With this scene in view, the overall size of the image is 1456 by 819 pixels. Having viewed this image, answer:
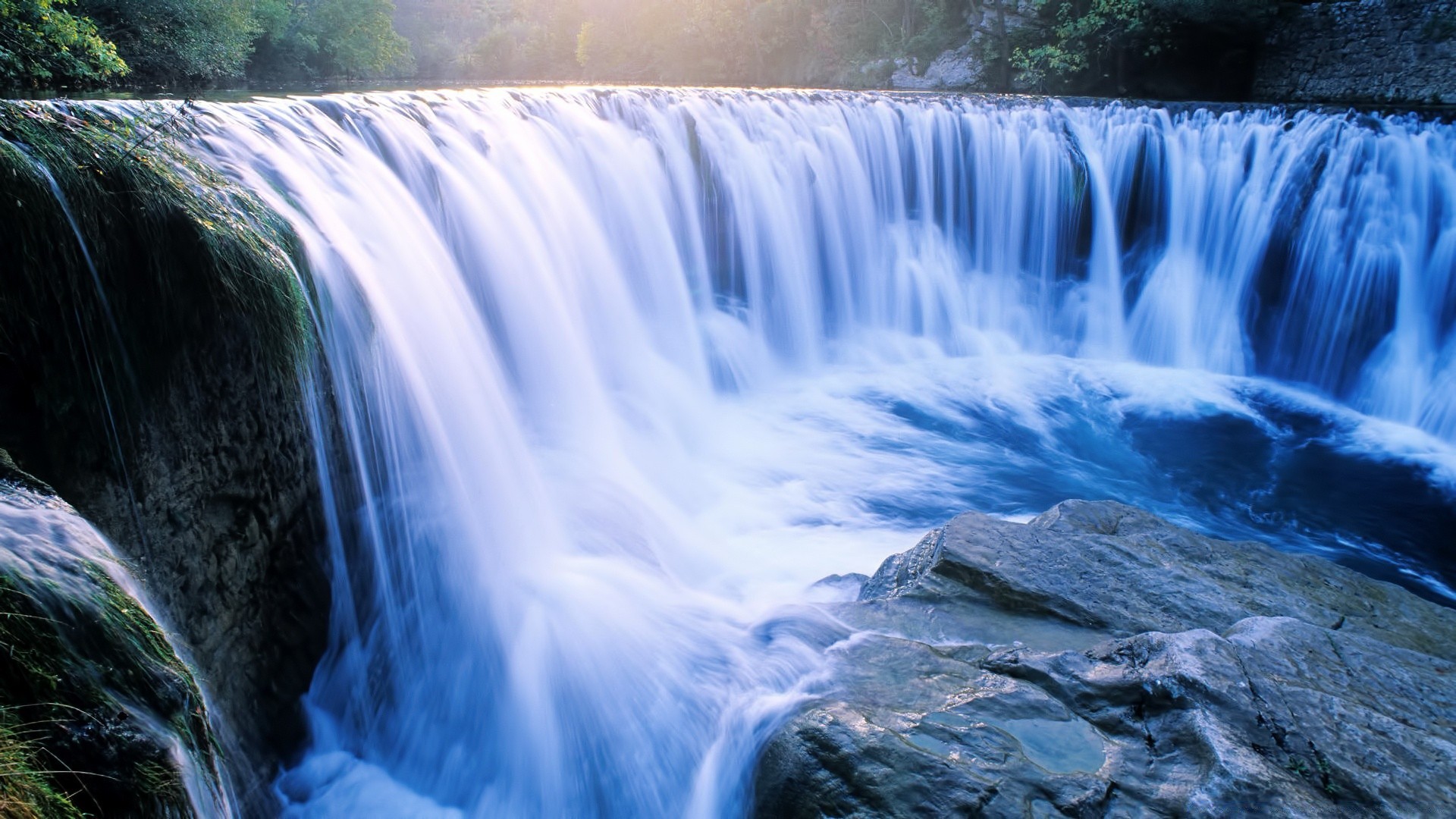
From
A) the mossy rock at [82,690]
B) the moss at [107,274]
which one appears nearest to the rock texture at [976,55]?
the moss at [107,274]

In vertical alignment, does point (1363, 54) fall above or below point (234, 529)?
above

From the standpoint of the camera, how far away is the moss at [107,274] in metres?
2.74

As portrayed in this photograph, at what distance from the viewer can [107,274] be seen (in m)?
2.99

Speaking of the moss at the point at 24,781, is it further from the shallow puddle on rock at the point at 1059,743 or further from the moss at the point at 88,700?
the shallow puddle on rock at the point at 1059,743

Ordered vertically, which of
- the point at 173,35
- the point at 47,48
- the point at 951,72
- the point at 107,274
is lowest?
the point at 107,274

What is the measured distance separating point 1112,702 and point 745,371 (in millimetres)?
6650

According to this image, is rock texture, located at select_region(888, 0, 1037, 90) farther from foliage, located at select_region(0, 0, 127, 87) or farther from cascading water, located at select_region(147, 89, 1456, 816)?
foliage, located at select_region(0, 0, 127, 87)

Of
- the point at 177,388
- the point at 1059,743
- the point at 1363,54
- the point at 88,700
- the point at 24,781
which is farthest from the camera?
the point at 1363,54

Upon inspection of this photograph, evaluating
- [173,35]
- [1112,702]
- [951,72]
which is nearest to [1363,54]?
[951,72]

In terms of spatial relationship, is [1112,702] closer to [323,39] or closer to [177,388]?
[177,388]

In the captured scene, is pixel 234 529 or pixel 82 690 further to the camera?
pixel 234 529

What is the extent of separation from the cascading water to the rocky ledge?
50 centimetres

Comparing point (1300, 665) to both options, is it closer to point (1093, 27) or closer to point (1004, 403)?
point (1004, 403)

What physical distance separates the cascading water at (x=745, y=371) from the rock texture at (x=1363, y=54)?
246 inches
